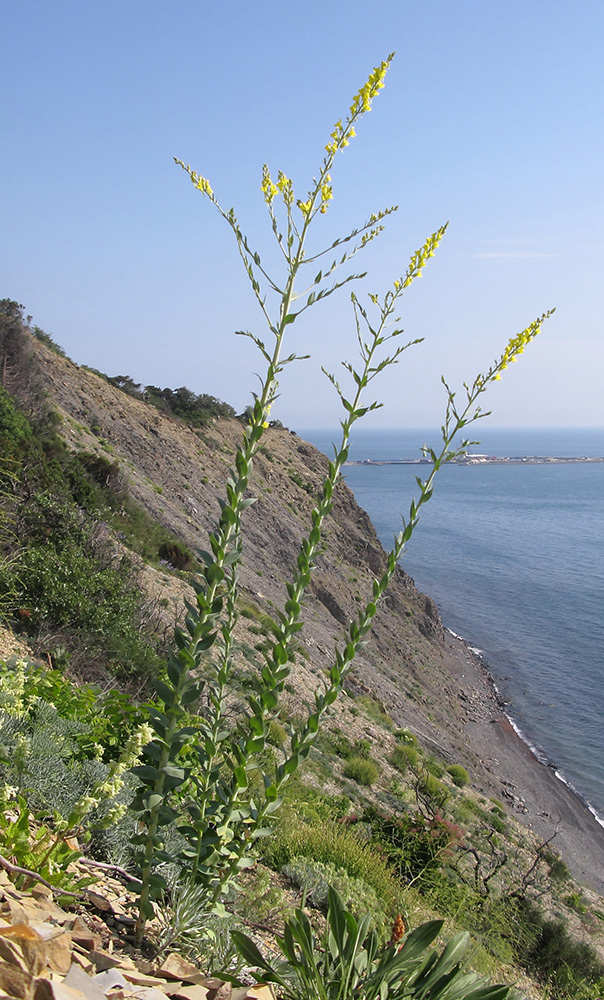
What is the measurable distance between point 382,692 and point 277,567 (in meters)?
6.99

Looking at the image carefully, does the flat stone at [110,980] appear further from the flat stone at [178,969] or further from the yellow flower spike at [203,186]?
the yellow flower spike at [203,186]

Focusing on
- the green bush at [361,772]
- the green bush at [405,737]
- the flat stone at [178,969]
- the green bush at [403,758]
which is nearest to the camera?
the flat stone at [178,969]

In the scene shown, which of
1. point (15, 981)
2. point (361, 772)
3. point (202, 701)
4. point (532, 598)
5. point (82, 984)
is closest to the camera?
point (15, 981)

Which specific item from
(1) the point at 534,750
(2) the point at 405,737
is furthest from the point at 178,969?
(1) the point at 534,750

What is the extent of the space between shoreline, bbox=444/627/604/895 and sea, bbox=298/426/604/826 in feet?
1.97

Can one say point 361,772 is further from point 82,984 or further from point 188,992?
point 82,984

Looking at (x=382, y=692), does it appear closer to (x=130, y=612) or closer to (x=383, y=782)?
(x=383, y=782)

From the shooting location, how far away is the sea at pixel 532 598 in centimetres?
3219

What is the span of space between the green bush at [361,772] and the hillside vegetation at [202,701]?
1.7 inches

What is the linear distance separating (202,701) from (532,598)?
156 feet

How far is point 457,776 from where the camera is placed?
21.2 metres

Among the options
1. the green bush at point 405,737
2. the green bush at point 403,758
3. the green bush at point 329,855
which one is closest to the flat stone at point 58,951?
the green bush at point 329,855

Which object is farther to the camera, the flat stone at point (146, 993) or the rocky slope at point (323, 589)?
the rocky slope at point (323, 589)

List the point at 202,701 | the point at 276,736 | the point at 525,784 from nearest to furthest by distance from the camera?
the point at 202,701
the point at 276,736
the point at 525,784
